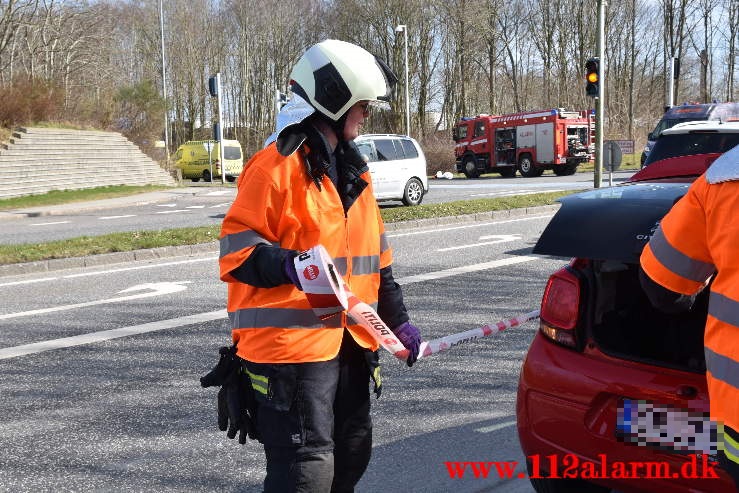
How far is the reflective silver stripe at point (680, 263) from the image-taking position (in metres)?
1.88

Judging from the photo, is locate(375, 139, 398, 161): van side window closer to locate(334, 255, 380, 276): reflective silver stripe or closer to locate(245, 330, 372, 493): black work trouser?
locate(334, 255, 380, 276): reflective silver stripe

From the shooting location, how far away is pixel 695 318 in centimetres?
294

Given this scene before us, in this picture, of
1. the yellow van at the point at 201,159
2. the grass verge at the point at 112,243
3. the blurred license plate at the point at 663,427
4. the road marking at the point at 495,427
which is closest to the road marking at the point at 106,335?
the road marking at the point at 495,427

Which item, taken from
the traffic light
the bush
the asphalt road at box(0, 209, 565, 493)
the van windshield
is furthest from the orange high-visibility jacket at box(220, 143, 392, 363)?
the van windshield

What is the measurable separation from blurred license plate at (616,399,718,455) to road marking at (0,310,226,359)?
4.70m

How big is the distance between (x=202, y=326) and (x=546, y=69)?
54.2 metres

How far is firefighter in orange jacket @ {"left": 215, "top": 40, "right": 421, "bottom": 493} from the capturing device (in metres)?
2.34

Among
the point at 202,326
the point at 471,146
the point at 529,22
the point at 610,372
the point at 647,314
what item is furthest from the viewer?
the point at 529,22

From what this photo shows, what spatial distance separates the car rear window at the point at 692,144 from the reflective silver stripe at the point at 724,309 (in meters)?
6.43

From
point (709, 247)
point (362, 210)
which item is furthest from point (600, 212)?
point (709, 247)

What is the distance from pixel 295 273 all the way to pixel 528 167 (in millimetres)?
34756

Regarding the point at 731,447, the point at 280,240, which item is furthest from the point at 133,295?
the point at 731,447

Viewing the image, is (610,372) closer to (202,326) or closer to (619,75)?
(202,326)

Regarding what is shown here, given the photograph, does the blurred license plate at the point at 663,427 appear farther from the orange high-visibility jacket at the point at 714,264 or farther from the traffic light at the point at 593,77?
the traffic light at the point at 593,77
